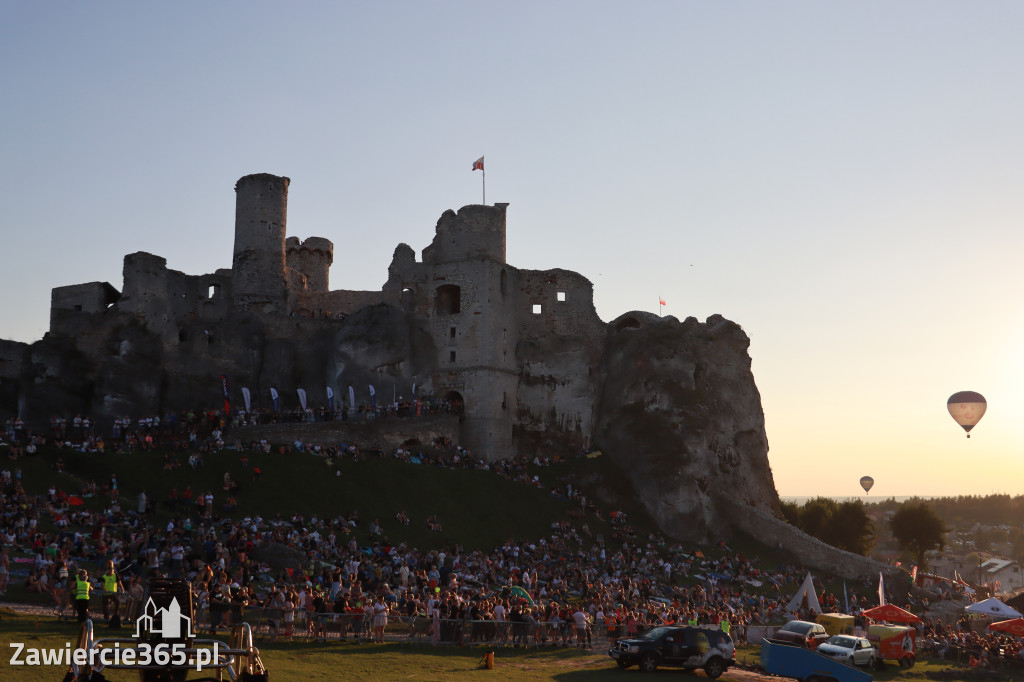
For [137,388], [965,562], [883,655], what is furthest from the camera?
[965,562]

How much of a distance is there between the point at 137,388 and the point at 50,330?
271 inches

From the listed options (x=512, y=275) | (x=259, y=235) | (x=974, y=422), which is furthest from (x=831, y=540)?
(x=259, y=235)

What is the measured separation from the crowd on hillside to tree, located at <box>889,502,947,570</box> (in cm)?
2566

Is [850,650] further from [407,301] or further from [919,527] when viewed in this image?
[919,527]

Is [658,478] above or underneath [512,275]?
underneath

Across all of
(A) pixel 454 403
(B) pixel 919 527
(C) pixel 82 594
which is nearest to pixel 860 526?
(B) pixel 919 527

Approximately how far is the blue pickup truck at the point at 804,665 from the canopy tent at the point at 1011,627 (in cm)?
1489

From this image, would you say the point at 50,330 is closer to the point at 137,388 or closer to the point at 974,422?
the point at 137,388

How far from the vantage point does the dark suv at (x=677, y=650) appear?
26.0 m

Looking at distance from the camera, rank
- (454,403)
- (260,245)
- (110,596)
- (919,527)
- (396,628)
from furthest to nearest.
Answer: (919,527), (260,245), (454,403), (396,628), (110,596)

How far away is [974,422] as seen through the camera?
154ft

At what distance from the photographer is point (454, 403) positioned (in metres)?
61.4

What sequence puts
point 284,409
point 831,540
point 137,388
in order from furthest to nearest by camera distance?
1. point 831,540
2. point 284,409
3. point 137,388

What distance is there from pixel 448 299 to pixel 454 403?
7.92 m
